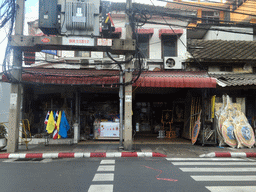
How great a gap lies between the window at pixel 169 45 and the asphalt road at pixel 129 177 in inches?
300

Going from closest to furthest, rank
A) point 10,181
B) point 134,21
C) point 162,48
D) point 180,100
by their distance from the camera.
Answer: point 10,181 → point 134,21 → point 162,48 → point 180,100

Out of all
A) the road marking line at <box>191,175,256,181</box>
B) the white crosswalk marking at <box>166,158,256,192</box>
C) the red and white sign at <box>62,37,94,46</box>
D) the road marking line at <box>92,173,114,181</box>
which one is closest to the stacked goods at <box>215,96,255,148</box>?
the white crosswalk marking at <box>166,158,256,192</box>

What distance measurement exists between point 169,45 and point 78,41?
6.18 m

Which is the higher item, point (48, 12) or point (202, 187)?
point (48, 12)

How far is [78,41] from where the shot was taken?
9562mm

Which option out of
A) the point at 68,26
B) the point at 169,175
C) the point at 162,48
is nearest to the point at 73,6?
the point at 68,26

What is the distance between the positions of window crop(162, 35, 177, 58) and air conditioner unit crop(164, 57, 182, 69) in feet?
1.92

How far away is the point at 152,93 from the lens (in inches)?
609

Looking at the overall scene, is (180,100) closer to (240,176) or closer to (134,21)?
(134,21)

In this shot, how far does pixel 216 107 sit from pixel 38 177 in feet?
30.7

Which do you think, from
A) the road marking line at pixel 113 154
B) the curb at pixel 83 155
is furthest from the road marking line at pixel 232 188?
the road marking line at pixel 113 154

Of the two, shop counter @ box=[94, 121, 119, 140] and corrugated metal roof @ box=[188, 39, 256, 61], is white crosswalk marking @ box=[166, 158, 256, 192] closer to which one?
shop counter @ box=[94, 121, 119, 140]

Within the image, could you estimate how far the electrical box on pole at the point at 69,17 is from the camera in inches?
362

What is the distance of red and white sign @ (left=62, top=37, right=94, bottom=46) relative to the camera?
375 inches
